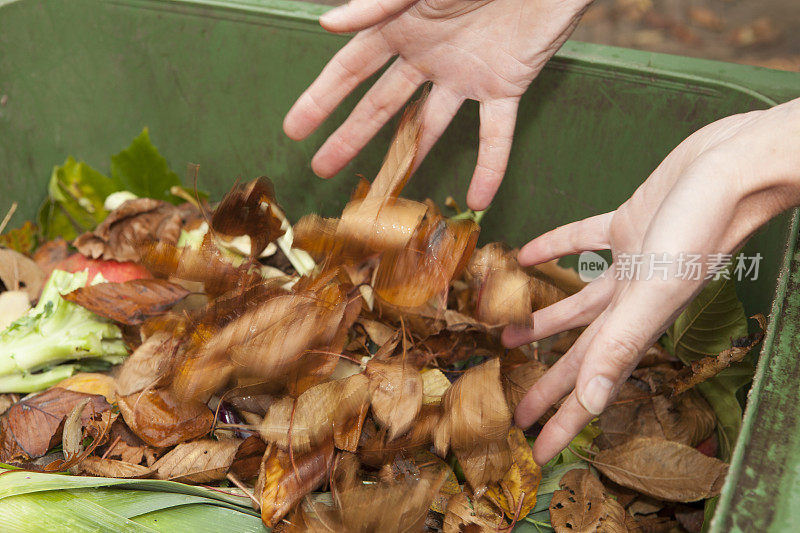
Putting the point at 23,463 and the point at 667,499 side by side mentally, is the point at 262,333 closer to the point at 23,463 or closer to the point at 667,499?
the point at 23,463

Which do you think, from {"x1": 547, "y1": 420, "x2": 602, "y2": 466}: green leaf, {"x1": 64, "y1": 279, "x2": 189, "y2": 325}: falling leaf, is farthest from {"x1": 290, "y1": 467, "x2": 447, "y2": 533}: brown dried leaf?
{"x1": 64, "y1": 279, "x2": 189, "y2": 325}: falling leaf

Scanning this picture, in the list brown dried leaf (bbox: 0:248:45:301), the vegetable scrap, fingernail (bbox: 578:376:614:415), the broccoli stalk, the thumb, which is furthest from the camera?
brown dried leaf (bbox: 0:248:45:301)

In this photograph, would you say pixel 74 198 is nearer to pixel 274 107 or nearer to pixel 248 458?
pixel 274 107

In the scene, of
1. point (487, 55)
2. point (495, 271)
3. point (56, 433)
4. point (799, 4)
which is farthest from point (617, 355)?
point (799, 4)

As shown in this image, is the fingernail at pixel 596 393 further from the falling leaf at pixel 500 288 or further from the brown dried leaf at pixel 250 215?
the brown dried leaf at pixel 250 215

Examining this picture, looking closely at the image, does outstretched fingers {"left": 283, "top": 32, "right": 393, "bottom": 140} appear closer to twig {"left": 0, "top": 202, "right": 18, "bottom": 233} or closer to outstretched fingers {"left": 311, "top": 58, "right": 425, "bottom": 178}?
outstretched fingers {"left": 311, "top": 58, "right": 425, "bottom": 178}
